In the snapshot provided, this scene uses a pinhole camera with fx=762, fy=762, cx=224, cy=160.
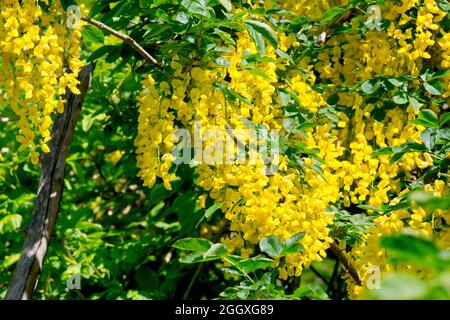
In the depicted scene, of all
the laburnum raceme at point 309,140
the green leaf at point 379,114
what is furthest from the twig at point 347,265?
the green leaf at point 379,114

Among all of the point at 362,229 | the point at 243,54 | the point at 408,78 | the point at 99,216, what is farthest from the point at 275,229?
the point at 99,216

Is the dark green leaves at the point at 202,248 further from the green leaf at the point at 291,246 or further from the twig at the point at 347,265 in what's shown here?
the twig at the point at 347,265

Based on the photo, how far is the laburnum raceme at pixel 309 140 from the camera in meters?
1.95

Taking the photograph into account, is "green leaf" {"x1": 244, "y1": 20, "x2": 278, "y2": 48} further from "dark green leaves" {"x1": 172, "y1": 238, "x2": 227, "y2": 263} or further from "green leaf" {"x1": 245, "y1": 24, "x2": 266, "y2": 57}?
"dark green leaves" {"x1": 172, "y1": 238, "x2": 227, "y2": 263}

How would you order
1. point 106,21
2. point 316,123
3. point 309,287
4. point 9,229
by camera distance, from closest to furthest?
point 309,287 → point 316,123 → point 106,21 → point 9,229

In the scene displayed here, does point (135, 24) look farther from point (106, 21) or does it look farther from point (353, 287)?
point (353, 287)

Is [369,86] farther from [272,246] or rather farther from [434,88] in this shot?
[272,246]

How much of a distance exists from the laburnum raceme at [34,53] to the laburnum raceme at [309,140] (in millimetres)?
261

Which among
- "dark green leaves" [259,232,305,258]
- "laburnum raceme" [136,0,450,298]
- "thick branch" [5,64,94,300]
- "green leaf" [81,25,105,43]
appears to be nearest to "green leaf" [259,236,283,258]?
"dark green leaves" [259,232,305,258]

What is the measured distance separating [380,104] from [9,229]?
134 cm

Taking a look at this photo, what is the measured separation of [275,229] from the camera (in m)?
1.95

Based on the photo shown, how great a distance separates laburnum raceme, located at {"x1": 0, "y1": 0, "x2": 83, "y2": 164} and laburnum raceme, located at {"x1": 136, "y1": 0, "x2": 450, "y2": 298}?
261 mm

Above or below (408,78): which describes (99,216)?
below

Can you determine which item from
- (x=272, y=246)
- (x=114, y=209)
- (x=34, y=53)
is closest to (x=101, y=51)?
(x=34, y=53)
